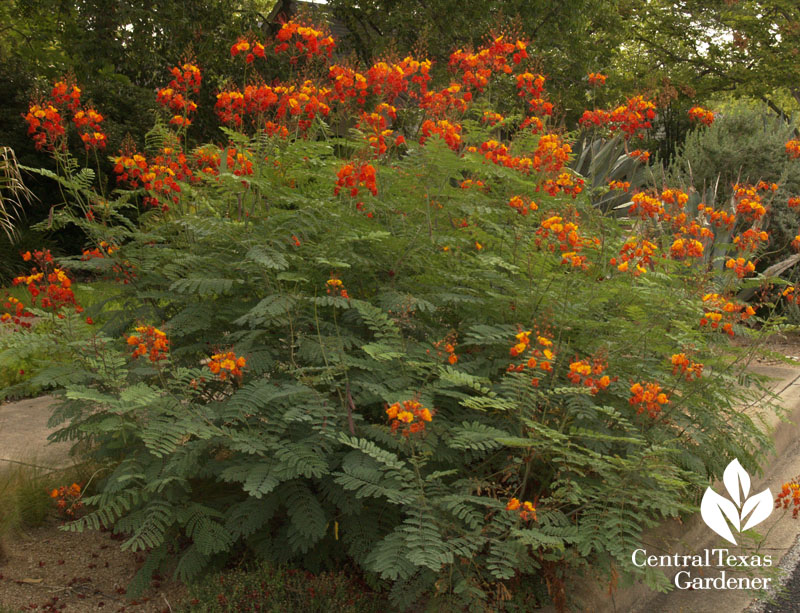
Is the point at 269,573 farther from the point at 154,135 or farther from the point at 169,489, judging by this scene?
the point at 154,135

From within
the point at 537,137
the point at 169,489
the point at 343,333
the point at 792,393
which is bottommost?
the point at 792,393

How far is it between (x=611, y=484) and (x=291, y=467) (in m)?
1.21

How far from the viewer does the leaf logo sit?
3496 millimetres

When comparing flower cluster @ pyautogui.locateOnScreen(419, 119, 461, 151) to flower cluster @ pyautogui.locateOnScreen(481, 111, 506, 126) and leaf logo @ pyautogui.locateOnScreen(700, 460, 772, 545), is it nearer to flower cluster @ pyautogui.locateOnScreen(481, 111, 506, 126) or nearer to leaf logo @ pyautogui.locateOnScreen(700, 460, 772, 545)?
flower cluster @ pyautogui.locateOnScreen(481, 111, 506, 126)

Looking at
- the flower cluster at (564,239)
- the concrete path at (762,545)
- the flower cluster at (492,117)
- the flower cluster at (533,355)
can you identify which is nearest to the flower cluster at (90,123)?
the flower cluster at (492,117)

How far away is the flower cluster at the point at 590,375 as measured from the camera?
277 cm

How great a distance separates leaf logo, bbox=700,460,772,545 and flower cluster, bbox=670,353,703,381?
566 millimetres

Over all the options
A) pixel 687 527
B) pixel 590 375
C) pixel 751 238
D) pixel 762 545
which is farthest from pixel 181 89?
pixel 762 545

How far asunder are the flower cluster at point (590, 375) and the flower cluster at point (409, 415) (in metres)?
0.62

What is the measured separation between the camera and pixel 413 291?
355 cm

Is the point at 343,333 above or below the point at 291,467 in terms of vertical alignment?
above

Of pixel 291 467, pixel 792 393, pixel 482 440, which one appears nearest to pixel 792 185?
pixel 792 393

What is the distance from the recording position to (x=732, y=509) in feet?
11.8

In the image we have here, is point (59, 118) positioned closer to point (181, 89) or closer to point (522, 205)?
point (181, 89)
